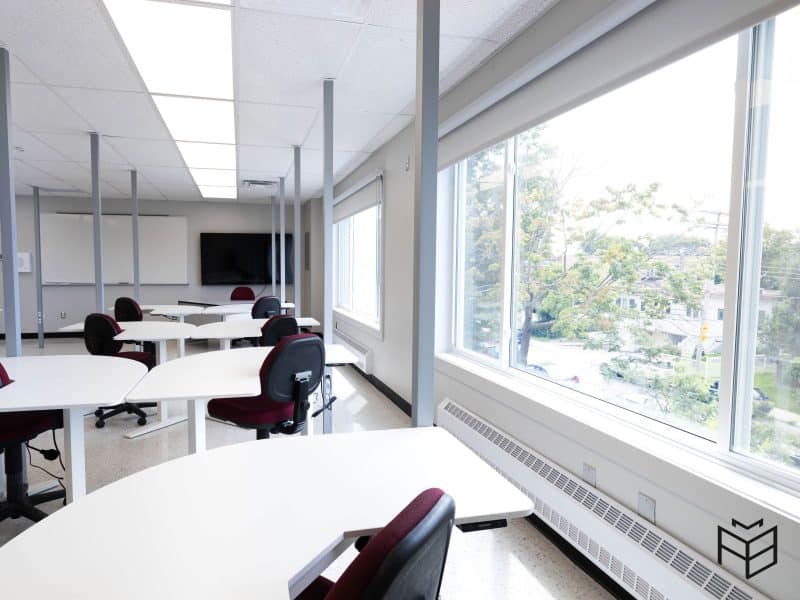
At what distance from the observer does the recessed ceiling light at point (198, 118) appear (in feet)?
12.8

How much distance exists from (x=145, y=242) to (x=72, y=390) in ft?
27.9

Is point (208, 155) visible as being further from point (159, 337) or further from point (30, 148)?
point (159, 337)

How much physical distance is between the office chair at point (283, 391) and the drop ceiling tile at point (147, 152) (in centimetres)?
372

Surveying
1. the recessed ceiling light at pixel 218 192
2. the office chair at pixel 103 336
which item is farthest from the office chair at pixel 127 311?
the recessed ceiling light at pixel 218 192

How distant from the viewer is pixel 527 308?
312 centimetres

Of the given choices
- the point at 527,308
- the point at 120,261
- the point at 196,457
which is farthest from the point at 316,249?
the point at 196,457

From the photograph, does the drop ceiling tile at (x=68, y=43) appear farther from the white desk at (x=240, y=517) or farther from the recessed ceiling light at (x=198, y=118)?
the white desk at (x=240, y=517)

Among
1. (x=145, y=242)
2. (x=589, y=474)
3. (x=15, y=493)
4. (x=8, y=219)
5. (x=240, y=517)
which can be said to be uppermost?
(x=145, y=242)

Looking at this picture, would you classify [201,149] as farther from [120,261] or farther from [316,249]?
[120,261]

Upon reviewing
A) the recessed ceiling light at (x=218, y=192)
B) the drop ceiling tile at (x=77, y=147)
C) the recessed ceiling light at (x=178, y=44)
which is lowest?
the recessed ceiling light at (x=178, y=44)

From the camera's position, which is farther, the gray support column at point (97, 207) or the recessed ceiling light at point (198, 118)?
the gray support column at point (97, 207)

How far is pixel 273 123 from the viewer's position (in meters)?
4.48

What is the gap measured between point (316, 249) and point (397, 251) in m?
5.36

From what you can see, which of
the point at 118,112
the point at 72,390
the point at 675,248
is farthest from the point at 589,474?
the point at 118,112
